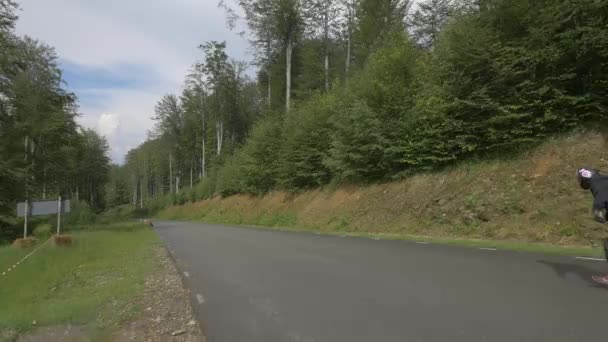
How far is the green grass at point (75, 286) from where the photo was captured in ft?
23.3

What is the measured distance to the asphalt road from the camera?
5309 mm

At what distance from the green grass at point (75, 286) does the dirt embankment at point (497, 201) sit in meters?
10.3

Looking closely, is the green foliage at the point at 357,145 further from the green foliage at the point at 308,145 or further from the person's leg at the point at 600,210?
the person's leg at the point at 600,210

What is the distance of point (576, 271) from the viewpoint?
7859mm

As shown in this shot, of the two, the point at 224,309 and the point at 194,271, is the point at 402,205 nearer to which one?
the point at 194,271

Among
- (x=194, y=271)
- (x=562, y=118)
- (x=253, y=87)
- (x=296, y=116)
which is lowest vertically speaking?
(x=194, y=271)

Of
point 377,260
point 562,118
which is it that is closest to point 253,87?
point 562,118

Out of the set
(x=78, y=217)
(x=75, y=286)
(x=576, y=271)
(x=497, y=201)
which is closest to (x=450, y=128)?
(x=497, y=201)

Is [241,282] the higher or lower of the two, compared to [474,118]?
lower

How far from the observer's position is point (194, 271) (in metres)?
11.0

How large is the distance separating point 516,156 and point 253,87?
54391 mm

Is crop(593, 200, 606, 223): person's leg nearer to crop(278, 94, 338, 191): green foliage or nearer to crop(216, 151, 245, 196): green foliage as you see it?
crop(278, 94, 338, 191): green foliage

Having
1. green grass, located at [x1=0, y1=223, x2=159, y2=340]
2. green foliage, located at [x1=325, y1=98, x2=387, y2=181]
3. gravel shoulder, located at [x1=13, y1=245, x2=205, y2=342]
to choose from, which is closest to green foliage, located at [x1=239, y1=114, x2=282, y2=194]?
green foliage, located at [x1=325, y1=98, x2=387, y2=181]

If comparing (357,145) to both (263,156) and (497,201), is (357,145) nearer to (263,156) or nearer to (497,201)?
(497,201)
